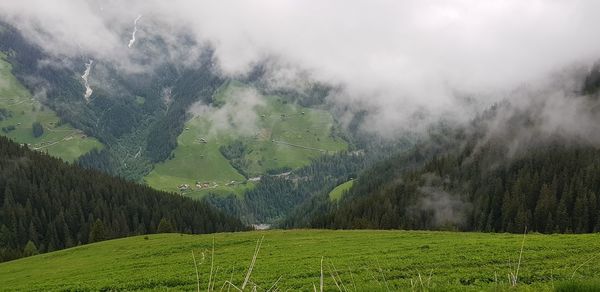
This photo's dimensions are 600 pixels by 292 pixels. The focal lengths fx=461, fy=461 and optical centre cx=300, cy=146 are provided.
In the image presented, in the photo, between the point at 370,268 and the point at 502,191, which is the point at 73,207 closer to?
the point at 502,191

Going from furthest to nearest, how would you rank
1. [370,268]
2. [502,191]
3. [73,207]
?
1. [73,207]
2. [502,191]
3. [370,268]

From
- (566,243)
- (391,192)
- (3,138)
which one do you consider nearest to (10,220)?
(3,138)

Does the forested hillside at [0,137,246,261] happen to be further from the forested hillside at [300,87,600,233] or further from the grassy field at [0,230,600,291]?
the grassy field at [0,230,600,291]

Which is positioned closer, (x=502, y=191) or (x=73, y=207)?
(x=502, y=191)

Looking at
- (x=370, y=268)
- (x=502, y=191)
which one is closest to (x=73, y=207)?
(x=502, y=191)

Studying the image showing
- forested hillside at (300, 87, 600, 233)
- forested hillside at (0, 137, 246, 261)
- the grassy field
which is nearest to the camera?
the grassy field

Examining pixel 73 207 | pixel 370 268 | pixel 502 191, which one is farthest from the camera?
pixel 73 207

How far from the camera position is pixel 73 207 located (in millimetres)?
154250

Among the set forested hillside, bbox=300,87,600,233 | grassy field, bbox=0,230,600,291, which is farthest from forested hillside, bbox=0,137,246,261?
grassy field, bbox=0,230,600,291

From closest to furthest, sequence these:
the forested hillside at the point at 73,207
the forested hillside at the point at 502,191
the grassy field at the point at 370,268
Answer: the grassy field at the point at 370,268
the forested hillside at the point at 502,191
the forested hillside at the point at 73,207

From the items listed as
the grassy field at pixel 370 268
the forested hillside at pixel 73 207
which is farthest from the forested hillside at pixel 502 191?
the grassy field at pixel 370 268

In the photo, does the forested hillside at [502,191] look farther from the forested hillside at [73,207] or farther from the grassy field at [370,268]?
the grassy field at [370,268]

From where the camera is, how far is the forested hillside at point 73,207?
142 m

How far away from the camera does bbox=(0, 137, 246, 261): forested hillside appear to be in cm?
14188
